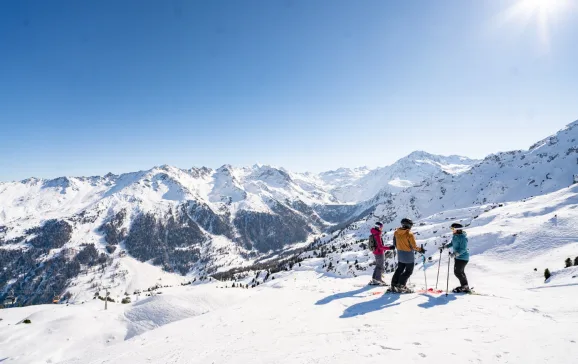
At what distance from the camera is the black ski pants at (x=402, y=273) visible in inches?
568

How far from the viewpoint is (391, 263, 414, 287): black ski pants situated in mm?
14422

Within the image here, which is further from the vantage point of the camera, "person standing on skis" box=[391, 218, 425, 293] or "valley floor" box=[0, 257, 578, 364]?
"person standing on skis" box=[391, 218, 425, 293]

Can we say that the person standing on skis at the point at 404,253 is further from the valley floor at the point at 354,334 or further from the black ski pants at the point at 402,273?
the valley floor at the point at 354,334

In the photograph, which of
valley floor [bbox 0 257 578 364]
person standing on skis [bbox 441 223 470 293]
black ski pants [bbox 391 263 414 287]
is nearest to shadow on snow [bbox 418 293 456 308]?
valley floor [bbox 0 257 578 364]

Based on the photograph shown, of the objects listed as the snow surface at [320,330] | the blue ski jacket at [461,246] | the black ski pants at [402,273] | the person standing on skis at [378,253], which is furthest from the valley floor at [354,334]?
the blue ski jacket at [461,246]

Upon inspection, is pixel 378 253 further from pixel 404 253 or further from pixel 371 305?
pixel 371 305

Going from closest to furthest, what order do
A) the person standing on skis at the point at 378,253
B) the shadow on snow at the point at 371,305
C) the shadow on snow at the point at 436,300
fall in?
the shadow on snow at the point at 371,305 < the shadow on snow at the point at 436,300 < the person standing on skis at the point at 378,253

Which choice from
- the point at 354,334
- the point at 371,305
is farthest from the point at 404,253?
the point at 354,334

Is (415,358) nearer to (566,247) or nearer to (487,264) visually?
(487,264)

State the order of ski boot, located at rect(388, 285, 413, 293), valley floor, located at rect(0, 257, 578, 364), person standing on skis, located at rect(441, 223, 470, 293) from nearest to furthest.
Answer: valley floor, located at rect(0, 257, 578, 364), ski boot, located at rect(388, 285, 413, 293), person standing on skis, located at rect(441, 223, 470, 293)

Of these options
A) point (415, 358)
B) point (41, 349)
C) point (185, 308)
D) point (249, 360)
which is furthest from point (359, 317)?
point (41, 349)

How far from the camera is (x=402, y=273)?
1484cm

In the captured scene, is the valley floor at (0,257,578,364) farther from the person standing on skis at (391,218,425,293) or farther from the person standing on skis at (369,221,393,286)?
the person standing on skis at (369,221,393,286)

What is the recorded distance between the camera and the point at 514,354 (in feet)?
21.2
